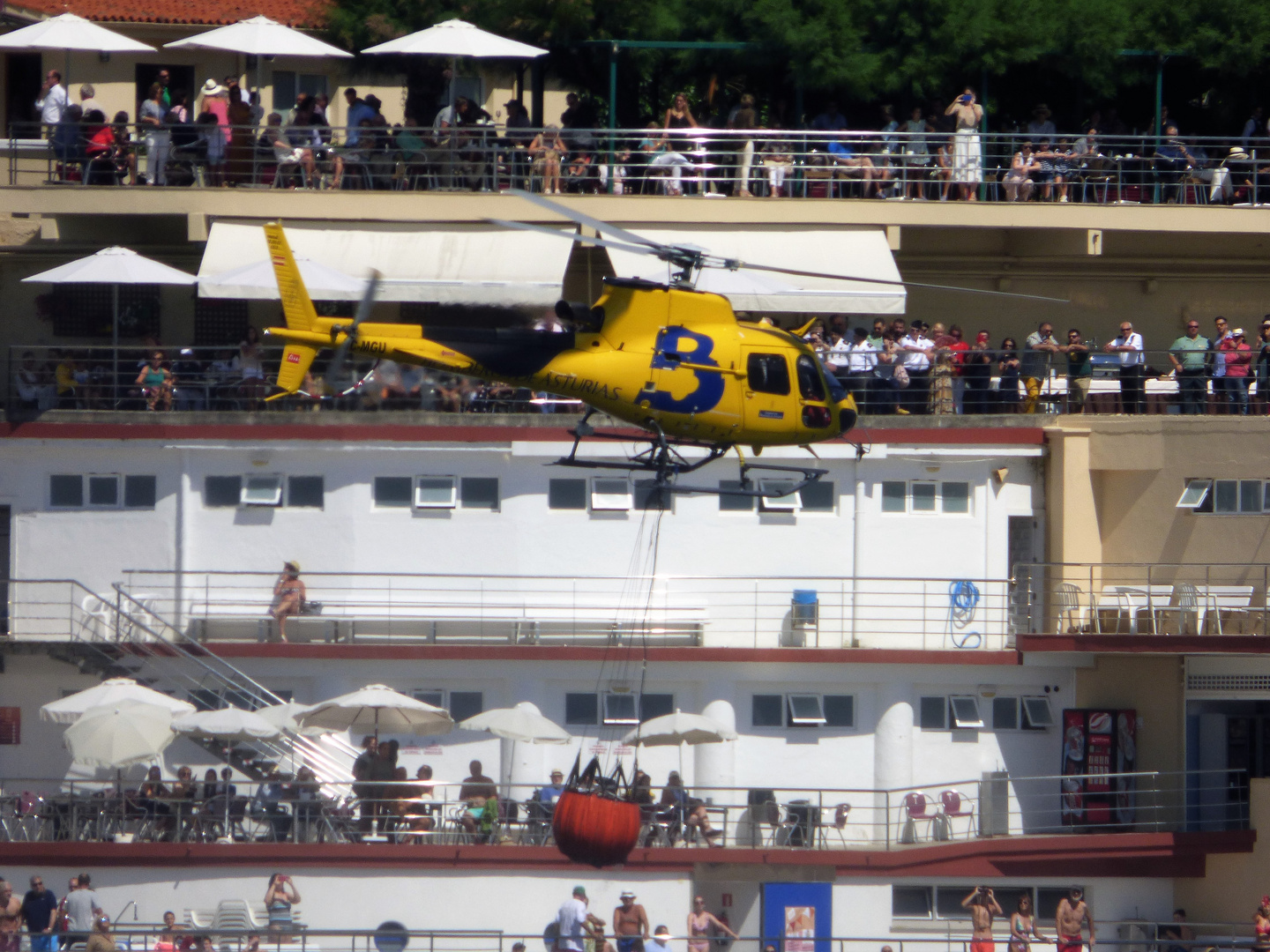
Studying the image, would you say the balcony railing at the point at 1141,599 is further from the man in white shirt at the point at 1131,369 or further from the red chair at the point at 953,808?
the red chair at the point at 953,808

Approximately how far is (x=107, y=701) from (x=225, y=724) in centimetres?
166

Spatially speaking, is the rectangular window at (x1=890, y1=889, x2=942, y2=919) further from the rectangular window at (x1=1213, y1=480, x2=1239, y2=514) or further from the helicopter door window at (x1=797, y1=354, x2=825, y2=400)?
the helicopter door window at (x1=797, y1=354, x2=825, y2=400)

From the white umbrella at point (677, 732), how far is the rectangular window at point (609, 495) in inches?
139

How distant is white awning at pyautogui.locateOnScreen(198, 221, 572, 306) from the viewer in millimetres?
31078

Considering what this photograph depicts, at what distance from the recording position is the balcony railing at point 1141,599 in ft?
99.6

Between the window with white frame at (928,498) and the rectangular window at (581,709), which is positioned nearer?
the rectangular window at (581,709)

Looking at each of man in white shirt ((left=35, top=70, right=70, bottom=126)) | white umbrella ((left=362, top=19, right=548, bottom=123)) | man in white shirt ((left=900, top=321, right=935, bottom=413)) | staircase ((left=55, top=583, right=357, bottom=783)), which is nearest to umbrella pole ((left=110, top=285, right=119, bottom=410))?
man in white shirt ((left=35, top=70, right=70, bottom=126))

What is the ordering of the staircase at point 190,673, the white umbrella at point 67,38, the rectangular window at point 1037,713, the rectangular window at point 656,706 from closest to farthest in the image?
1. the staircase at point 190,673
2. the rectangular window at point 656,706
3. the rectangular window at point 1037,713
4. the white umbrella at point 67,38

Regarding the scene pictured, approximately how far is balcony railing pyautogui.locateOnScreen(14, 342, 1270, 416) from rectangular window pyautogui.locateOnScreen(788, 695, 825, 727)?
4236mm

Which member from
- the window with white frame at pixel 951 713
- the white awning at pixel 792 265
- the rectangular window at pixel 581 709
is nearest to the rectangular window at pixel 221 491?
the rectangular window at pixel 581 709

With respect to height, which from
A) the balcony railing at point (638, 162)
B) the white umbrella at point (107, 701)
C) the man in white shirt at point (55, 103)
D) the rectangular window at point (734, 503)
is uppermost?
the man in white shirt at point (55, 103)

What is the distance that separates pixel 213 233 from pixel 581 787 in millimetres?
10784

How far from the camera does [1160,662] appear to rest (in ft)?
102

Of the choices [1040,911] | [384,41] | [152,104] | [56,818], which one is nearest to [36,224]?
[152,104]
